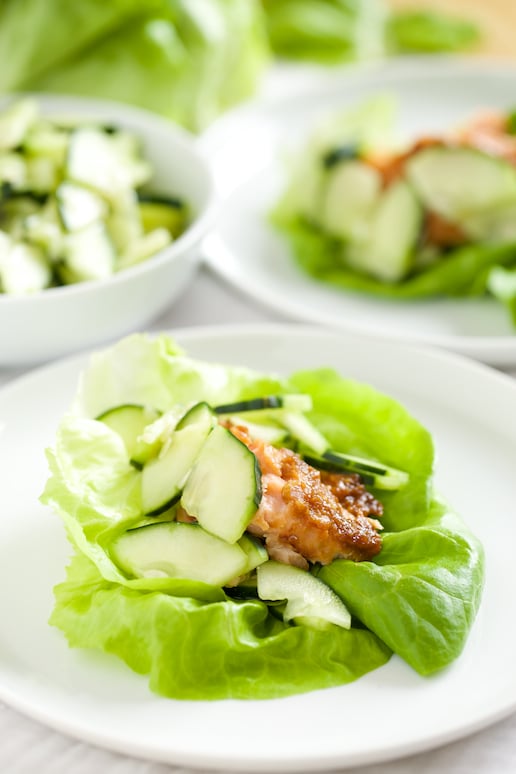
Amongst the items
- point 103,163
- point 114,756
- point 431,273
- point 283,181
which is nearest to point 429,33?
point 283,181

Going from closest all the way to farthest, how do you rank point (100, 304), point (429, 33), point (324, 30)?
point (100, 304), point (324, 30), point (429, 33)

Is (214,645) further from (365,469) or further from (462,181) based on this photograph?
(462,181)

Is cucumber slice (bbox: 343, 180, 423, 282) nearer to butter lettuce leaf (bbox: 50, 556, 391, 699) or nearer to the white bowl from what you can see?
the white bowl

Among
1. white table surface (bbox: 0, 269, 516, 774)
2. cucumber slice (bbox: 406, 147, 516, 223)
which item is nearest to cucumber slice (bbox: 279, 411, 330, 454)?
white table surface (bbox: 0, 269, 516, 774)

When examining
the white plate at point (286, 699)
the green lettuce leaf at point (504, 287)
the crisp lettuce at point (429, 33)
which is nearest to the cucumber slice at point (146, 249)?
Answer: the white plate at point (286, 699)

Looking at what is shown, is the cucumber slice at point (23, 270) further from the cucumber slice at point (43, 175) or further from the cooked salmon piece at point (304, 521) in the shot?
the cooked salmon piece at point (304, 521)

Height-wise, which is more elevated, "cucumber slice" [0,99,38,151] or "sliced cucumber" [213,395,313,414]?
"cucumber slice" [0,99,38,151]
